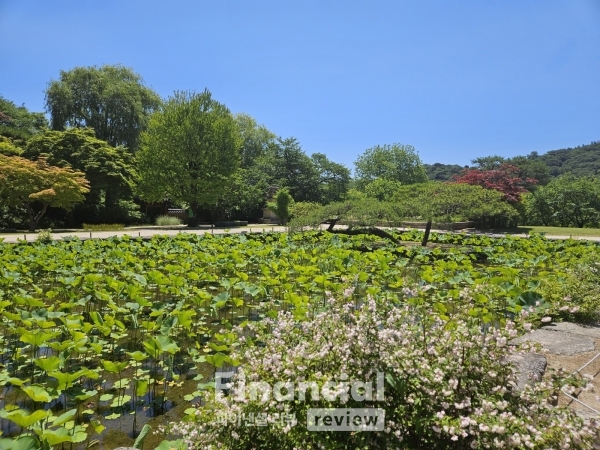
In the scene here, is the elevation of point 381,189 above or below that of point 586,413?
above

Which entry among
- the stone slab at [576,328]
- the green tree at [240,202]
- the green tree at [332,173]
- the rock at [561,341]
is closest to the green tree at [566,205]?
the green tree at [332,173]

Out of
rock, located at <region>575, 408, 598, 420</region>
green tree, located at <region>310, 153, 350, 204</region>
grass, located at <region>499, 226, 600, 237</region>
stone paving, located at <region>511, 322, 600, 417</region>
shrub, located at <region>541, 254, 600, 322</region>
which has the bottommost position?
rock, located at <region>575, 408, 598, 420</region>

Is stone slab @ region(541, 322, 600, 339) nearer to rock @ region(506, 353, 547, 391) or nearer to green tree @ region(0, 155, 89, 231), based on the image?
rock @ region(506, 353, 547, 391)

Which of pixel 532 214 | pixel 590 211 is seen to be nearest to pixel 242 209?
pixel 532 214

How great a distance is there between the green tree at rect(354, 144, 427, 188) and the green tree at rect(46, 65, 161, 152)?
2662cm

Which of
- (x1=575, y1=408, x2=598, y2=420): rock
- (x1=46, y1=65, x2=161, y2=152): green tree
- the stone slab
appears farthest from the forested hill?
(x1=575, y1=408, x2=598, y2=420): rock

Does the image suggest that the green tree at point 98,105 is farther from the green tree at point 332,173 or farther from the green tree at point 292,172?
the green tree at point 332,173

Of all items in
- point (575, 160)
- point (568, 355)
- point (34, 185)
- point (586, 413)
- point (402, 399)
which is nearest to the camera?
point (402, 399)

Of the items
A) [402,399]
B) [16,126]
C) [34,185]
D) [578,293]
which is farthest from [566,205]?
[16,126]

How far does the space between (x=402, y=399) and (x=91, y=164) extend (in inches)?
962

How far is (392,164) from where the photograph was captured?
1777 inches

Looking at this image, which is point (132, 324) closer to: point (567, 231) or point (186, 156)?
point (186, 156)

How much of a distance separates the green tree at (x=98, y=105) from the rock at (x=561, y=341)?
98.6 feet

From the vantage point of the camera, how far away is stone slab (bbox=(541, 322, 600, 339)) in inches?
150
